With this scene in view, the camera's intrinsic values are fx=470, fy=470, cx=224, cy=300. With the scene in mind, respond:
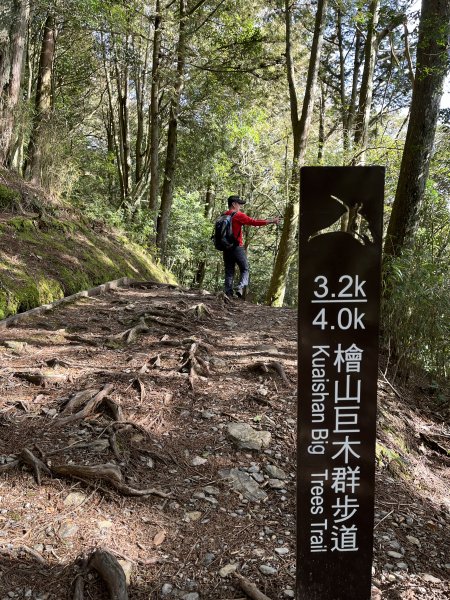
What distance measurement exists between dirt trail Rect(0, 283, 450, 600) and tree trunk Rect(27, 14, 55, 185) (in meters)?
5.31

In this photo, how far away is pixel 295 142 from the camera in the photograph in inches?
484

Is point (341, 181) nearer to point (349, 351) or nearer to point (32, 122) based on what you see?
point (349, 351)

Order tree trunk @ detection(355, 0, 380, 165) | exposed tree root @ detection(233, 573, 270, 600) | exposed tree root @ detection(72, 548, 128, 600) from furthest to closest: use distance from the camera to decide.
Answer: tree trunk @ detection(355, 0, 380, 165) → exposed tree root @ detection(233, 573, 270, 600) → exposed tree root @ detection(72, 548, 128, 600)

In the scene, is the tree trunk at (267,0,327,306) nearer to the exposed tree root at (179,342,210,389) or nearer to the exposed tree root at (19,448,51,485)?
the exposed tree root at (179,342,210,389)

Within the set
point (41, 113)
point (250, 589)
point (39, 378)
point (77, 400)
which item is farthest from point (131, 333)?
point (41, 113)

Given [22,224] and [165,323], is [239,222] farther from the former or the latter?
[22,224]

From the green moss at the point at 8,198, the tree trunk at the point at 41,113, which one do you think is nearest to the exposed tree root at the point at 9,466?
the green moss at the point at 8,198

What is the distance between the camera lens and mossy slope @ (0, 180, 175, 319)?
6.34 m

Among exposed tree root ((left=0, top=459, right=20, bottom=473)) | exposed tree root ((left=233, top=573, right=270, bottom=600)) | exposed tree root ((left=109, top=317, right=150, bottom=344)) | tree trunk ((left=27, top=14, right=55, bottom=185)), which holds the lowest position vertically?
exposed tree root ((left=233, top=573, right=270, bottom=600))

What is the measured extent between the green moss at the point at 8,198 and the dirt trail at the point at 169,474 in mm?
3405

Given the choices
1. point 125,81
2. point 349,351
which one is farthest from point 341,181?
point 125,81

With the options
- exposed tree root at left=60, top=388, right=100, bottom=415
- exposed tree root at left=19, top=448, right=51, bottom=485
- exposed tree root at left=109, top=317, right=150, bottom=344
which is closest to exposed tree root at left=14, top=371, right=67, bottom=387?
exposed tree root at left=60, top=388, right=100, bottom=415

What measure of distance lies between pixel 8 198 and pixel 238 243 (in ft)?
13.5

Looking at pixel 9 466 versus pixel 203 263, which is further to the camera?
pixel 203 263
